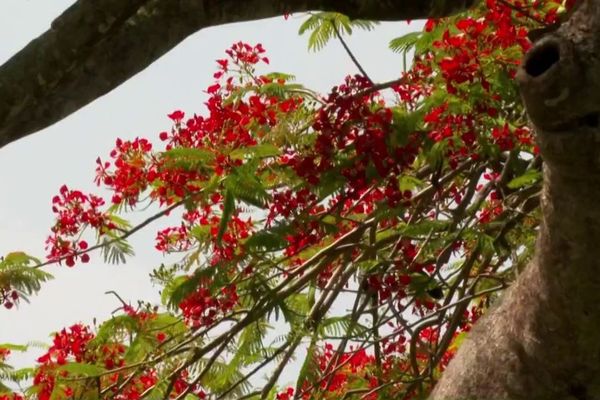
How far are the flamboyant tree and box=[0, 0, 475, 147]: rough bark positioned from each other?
1243 millimetres

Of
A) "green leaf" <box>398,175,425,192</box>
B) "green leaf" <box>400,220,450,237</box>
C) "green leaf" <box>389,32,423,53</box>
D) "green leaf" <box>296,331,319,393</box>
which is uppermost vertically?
"green leaf" <box>389,32,423,53</box>

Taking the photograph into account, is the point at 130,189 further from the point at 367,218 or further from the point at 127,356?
the point at 367,218

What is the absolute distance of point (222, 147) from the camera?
4000 millimetres

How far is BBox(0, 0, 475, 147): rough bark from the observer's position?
2.29m

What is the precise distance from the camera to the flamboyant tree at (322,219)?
3801 mm

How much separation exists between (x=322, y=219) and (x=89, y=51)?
2.02 meters

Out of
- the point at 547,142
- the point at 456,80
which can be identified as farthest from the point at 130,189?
the point at 547,142

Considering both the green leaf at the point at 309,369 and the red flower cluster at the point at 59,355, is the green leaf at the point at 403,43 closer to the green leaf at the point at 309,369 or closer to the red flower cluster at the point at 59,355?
the green leaf at the point at 309,369

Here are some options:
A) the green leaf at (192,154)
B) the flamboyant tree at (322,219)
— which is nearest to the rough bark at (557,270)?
the flamboyant tree at (322,219)

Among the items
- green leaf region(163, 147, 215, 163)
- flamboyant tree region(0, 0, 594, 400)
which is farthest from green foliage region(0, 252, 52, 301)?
green leaf region(163, 147, 215, 163)

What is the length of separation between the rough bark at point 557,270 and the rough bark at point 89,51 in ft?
2.52

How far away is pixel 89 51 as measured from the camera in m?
2.36

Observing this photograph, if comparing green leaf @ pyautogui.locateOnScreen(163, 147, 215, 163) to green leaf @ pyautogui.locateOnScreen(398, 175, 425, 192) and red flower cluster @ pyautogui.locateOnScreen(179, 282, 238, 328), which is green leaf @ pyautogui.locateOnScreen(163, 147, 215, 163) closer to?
red flower cluster @ pyautogui.locateOnScreen(179, 282, 238, 328)

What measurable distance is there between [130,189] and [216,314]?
0.69 meters
